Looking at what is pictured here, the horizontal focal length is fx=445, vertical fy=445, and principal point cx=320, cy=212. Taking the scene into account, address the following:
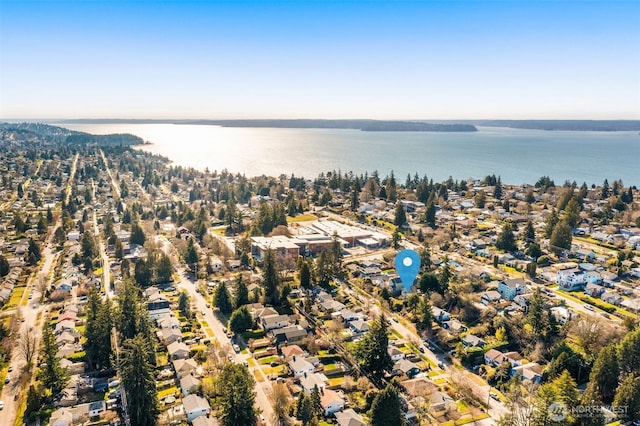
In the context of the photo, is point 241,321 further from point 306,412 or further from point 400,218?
point 400,218

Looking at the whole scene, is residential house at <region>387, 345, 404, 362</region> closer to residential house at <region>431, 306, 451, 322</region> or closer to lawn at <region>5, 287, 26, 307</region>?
residential house at <region>431, 306, 451, 322</region>

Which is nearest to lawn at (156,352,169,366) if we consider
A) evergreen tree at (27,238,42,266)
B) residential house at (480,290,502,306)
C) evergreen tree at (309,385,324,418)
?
evergreen tree at (309,385,324,418)

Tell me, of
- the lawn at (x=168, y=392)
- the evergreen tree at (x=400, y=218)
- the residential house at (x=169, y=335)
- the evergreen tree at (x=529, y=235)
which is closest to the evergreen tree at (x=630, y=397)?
the lawn at (x=168, y=392)

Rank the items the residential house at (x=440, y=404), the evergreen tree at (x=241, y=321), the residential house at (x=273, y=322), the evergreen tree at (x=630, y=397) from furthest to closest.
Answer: the residential house at (x=273, y=322)
the evergreen tree at (x=241, y=321)
the residential house at (x=440, y=404)
the evergreen tree at (x=630, y=397)

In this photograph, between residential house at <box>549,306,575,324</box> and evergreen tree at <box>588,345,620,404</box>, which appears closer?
evergreen tree at <box>588,345,620,404</box>

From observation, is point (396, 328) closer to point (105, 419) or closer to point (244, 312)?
point (244, 312)

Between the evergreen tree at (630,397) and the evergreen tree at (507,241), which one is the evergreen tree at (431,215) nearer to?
the evergreen tree at (507,241)
